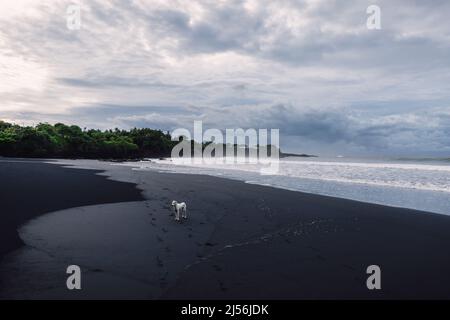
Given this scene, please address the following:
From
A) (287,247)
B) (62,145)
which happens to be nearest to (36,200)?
(287,247)

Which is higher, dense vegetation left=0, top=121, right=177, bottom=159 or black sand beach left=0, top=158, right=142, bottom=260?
dense vegetation left=0, top=121, right=177, bottom=159

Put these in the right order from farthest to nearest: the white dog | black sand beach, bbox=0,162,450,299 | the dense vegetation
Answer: the dense vegetation
the white dog
black sand beach, bbox=0,162,450,299

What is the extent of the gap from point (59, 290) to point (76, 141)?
398ft

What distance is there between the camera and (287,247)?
997 centimetres

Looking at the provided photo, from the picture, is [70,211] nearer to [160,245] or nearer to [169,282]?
[160,245]

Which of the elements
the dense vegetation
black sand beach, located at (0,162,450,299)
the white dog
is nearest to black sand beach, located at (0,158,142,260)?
black sand beach, located at (0,162,450,299)

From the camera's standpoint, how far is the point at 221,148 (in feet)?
636

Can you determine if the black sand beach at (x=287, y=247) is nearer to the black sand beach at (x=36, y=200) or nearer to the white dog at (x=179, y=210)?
the black sand beach at (x=36, y=200)

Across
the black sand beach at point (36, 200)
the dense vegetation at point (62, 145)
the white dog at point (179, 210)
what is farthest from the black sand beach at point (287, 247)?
the dense vegetation at point (62, 145)

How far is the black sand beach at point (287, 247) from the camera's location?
6961mm

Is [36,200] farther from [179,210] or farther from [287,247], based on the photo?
[287,247]

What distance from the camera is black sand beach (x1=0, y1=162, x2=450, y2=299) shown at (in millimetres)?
6961

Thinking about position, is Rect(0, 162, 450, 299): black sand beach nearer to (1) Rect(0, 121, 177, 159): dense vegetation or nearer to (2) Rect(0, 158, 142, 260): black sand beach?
(2) Rect(0, 158, 142, 260): black sand beach
